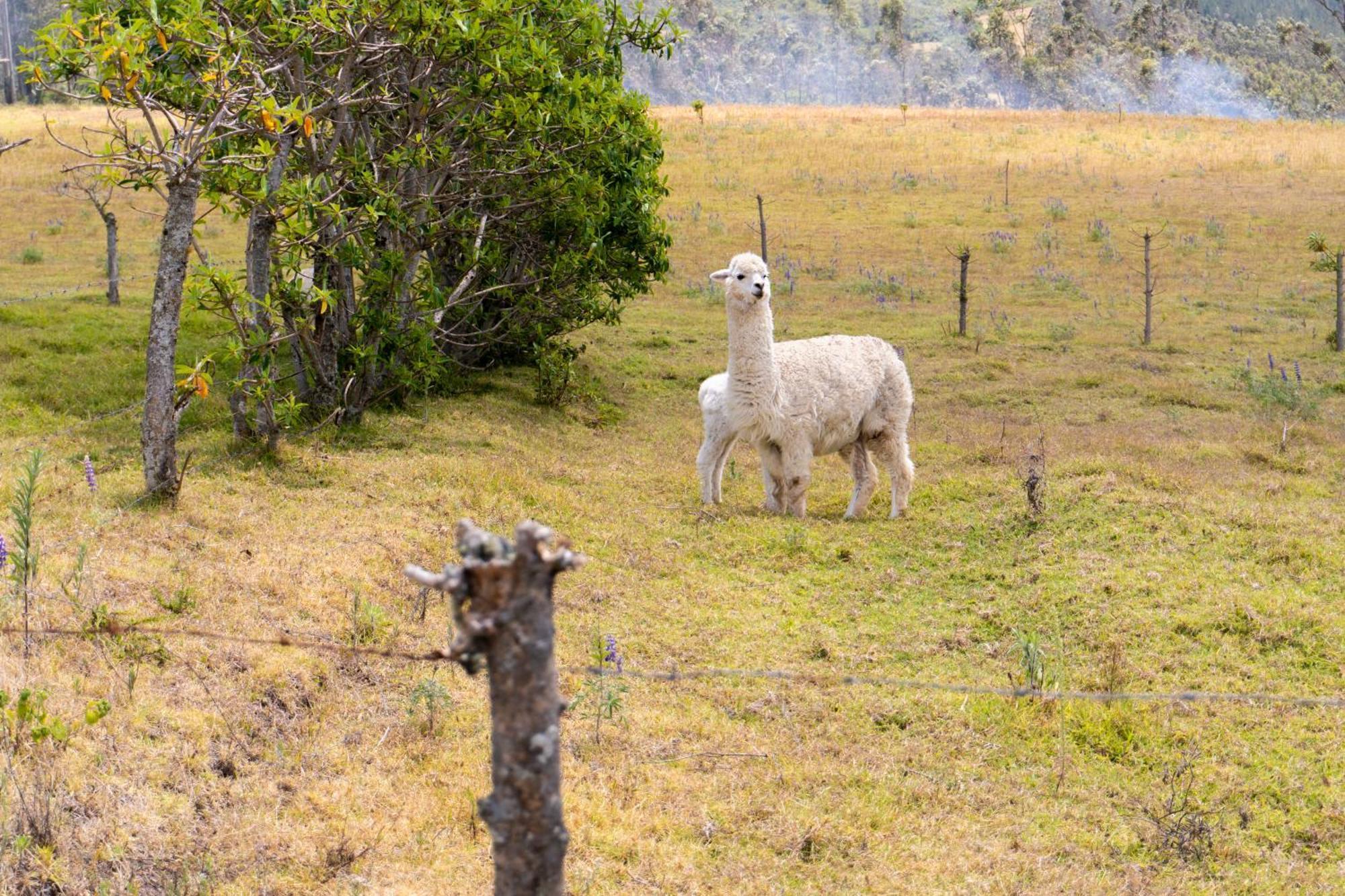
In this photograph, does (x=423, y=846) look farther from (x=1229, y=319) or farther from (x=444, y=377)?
(x=1229, y=319)

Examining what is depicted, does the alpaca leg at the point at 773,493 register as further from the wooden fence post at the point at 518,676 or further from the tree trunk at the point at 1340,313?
the tree trunk at the point at 1340,313

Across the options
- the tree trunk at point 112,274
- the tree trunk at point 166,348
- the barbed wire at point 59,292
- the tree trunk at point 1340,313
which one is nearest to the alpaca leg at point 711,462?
the tree trunk at point 166,348

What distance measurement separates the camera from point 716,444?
1184cm

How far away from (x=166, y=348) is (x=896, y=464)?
6.89 metres

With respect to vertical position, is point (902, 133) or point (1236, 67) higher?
point (1236, 67)

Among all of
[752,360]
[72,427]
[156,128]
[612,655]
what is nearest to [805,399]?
[752,360]

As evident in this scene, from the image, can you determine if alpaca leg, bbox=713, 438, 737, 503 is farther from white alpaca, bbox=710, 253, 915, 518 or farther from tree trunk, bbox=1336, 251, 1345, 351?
tree trunk, bbox=1336, 251, 1345, 351

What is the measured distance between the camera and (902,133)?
45500 mm

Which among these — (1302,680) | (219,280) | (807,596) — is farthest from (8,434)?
(1302,680)

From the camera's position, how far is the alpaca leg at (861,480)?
40.2 ft

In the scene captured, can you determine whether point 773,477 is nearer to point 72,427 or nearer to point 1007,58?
point 72,427

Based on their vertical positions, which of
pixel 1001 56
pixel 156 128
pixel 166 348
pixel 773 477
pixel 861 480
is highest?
pixel 1001 56

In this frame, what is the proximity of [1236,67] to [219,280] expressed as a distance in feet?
441

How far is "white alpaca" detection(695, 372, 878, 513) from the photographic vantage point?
11.7m
